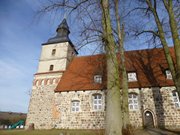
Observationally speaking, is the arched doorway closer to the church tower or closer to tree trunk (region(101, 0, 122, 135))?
the church tower

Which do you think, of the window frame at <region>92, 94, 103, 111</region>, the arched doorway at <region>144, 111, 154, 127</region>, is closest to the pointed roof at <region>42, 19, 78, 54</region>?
the window frame at <region>92, 94, 103, 111</region>

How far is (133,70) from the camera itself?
13664 mm

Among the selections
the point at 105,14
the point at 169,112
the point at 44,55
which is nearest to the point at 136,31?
the point at 105,14

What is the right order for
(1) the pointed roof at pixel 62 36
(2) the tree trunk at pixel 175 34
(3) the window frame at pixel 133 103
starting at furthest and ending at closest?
(1) the pointed roof at pixel 62 36
(3) the window frame at pixel 133 103
(2) the tree trunk at pixel 175 34

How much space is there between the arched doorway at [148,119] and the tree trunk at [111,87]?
826 centimetres

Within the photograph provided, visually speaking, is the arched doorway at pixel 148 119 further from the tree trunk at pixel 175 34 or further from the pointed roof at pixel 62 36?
the pointed roof at pixel 62 36

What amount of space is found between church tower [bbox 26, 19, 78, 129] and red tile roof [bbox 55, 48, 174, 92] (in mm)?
1547

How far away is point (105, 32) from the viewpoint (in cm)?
607

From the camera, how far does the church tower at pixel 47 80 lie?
15366 mm

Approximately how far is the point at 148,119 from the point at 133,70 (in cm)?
424

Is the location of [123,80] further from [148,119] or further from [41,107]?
[41,107]

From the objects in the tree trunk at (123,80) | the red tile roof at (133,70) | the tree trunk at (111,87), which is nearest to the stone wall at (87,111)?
the red tile roof at (133,70)

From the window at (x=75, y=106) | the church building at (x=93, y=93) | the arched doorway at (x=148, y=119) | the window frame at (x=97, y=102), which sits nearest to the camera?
the arched doorway at (x=148, y=119)

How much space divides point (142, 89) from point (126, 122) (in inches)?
211
